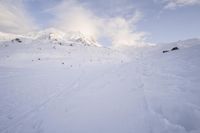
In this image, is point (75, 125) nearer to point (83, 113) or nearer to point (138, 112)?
point (83, 113)

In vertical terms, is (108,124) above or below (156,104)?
below

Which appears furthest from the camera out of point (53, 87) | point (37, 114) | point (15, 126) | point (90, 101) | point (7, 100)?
point (53, 87)

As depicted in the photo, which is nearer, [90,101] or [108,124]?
[108,124]

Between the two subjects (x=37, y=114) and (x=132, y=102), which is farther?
(x=37, y=114)

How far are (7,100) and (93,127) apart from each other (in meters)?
5.82

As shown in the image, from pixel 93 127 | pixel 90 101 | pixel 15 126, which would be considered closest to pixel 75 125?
pixel 93 127

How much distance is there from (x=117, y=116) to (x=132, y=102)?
40.5 inches

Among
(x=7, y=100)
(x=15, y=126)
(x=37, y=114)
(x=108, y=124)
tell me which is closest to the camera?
(x=108, y=124)

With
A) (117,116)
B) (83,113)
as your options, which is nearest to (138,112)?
(117,116)

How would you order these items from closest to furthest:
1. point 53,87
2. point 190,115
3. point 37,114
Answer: point 190,115 < point 37,114 < point 53,87

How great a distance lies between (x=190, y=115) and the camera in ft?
15.7

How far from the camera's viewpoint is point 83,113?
640 centimetres

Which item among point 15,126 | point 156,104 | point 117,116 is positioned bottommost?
point 15,126

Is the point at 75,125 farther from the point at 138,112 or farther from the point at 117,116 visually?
the point at 138,112
